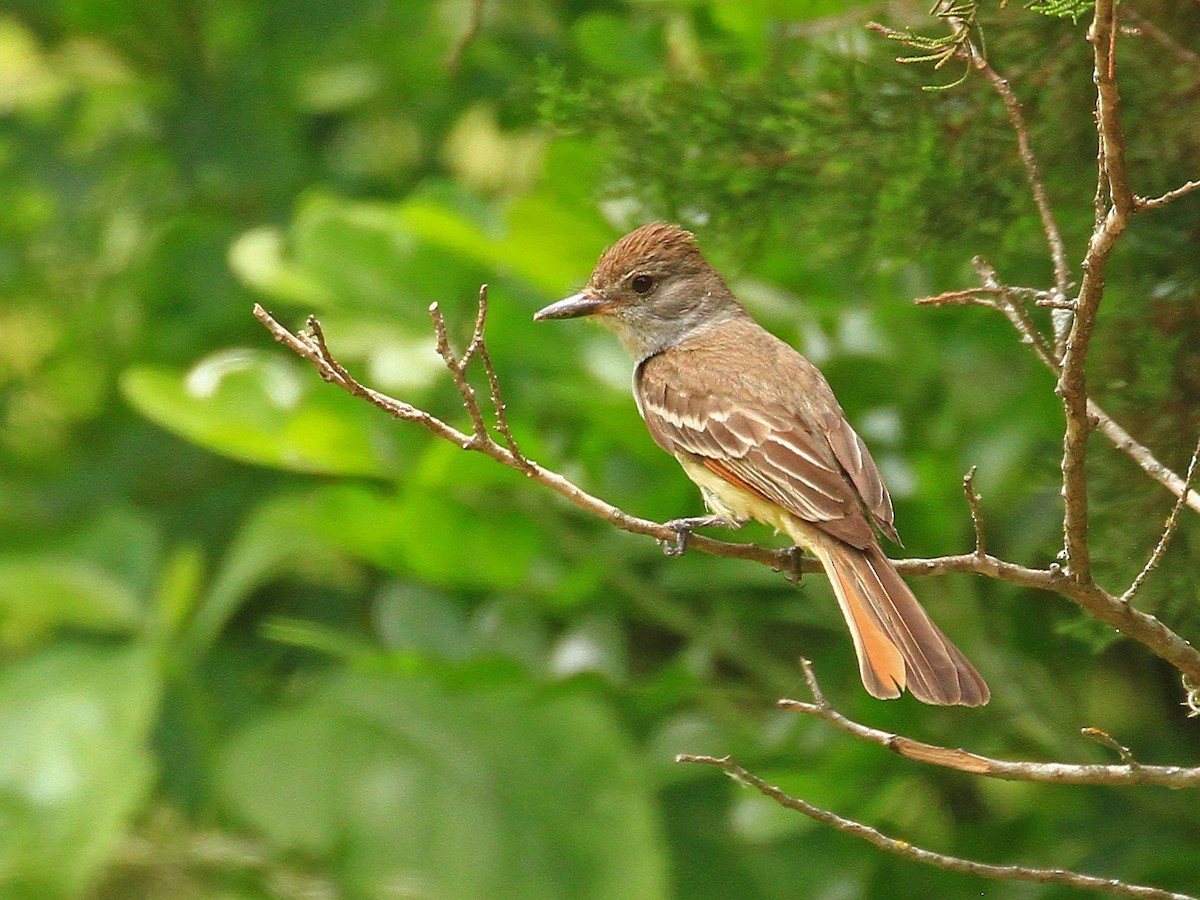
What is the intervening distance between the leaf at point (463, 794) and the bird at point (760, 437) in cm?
94

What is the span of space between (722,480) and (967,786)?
1798mm

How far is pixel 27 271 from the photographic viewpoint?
20.0ft

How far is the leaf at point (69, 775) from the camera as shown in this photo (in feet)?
14.4

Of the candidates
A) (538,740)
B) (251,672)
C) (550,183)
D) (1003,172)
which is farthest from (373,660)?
(1003,172)

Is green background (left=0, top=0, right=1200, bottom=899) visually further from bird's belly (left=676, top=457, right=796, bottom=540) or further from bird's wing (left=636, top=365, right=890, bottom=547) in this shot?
bird's belly (left=676, top=457, right=796, bottom=540)

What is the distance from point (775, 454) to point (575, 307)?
0.90 meters

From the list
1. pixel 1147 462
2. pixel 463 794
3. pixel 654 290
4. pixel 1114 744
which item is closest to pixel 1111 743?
pixel 1114 744

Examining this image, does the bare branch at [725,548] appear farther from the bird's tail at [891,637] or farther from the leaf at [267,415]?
the leaf at [267,415]

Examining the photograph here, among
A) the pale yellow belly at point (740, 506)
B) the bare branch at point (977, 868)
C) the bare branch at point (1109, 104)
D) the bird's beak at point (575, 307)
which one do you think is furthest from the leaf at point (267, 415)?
the bare branch at point (1109, 104)

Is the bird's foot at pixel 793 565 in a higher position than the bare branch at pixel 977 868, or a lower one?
lower

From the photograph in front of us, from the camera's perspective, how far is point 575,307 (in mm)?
4289

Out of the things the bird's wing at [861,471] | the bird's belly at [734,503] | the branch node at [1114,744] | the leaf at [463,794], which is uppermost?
the branch node at [1114,744]

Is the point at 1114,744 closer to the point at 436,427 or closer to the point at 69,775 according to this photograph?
the point at 436,427

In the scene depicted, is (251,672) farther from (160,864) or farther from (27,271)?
(27,271)
